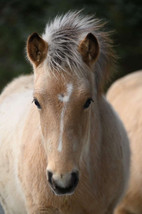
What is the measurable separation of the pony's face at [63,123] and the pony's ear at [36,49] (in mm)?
205

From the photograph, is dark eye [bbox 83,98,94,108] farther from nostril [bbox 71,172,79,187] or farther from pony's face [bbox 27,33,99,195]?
nostril [bbox 71,172,79,187]

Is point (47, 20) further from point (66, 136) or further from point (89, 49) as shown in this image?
point (66, 136)

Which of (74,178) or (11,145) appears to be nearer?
(74,178)

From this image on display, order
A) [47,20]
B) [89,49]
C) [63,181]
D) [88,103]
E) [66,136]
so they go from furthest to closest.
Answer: [47,20]
[89,49]
[88,103]
[66,136]
[63,181]

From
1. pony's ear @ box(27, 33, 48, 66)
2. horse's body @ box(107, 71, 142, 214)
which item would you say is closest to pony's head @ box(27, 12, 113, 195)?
pony's ear @ box(27, 33, 48, 66)

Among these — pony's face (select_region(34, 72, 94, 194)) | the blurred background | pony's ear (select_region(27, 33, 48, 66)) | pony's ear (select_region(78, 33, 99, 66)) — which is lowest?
A: pony's face (select_region(34, 72, 94, 194))

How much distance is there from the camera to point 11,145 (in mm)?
4879

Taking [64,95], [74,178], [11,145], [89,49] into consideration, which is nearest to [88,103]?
[64,95]

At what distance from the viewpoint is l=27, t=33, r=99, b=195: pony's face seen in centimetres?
377

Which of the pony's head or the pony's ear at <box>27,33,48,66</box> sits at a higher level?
the pony's ear at <box>27,33,48,66</box>

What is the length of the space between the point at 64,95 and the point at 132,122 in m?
2.96

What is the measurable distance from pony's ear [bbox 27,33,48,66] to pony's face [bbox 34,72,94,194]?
21cm

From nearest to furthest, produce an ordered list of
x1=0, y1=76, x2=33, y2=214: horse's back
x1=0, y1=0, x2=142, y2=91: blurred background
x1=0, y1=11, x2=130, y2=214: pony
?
1. x1=0, y1=11, x2=130, y2=214: pony
2. x1=0, y1=76, x2=33, y2=214: horse's back
3. x1=0, y1=0, x2=142, y2=91: blurred background

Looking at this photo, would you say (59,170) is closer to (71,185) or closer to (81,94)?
(71,185)
